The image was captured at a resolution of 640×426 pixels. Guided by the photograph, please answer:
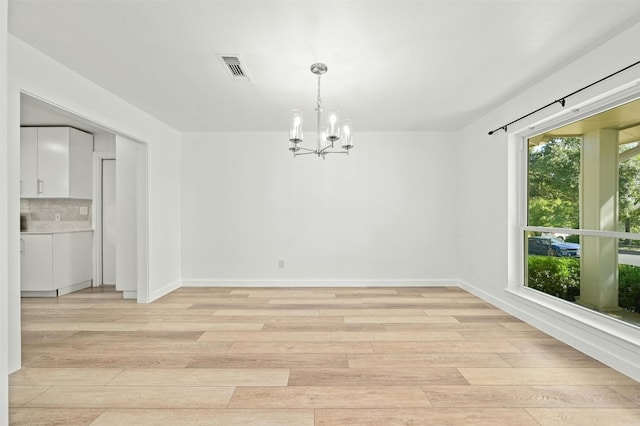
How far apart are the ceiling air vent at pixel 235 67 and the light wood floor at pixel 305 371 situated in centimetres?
236

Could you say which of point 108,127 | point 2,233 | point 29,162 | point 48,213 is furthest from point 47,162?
point 2,233

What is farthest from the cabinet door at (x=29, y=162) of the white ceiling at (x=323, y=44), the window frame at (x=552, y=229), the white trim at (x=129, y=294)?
the window frame at (x=552, y=229)

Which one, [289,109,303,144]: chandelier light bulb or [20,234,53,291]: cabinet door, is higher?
[289,109,303,144]: chandelier light bulb

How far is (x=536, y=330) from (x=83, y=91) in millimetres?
4795

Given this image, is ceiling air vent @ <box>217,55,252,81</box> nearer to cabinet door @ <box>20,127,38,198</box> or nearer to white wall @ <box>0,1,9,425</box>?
white wall @ <box>0,1,9,425</box>

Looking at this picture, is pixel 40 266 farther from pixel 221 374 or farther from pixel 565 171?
pixel 565 171

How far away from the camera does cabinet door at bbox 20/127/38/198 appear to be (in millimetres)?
4656

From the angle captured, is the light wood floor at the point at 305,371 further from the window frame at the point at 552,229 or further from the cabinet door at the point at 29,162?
the cabinet door at the point at 29,162

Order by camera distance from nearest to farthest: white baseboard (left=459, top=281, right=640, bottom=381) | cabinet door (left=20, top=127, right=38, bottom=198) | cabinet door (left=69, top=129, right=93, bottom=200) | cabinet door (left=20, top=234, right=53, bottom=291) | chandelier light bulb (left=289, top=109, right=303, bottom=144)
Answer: white baseboard (left=459, top=281, right=640, bottom=381) < chandelier light bulb (left=289, top=109, right=303, bottom=144) < cabinet door (left=20, top=234, right=53, bottom=291) < cabinet door (left=20, top=127, right=38, bottom=198) < cabinet door (left=69, top=129, right=93, bottom=200)

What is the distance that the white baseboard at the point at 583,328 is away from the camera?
7.53ft

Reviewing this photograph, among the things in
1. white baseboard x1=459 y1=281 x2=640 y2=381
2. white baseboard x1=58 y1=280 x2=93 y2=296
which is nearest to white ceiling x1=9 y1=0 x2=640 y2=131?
white baseboard x1=459 y1=281 x2=640 y2=381

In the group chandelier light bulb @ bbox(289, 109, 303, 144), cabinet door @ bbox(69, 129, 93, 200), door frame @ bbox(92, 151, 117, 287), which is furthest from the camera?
door frame @ bbox(92, 151, 117, 287)

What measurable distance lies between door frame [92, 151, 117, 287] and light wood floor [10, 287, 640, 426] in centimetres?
141

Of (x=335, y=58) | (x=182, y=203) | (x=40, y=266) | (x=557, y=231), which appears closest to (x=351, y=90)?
(x=335, y=58)
